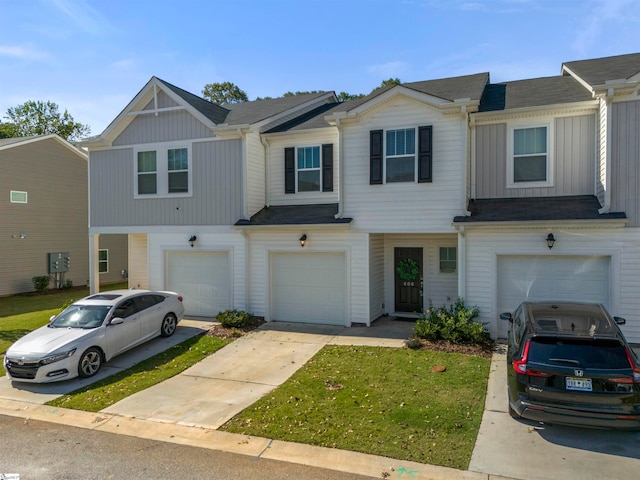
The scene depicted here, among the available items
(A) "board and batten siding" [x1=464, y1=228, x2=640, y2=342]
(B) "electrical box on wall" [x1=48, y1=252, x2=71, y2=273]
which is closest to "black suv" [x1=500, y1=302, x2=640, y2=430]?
(A) "board and batten siding" [x1=464, y1=228, x2=640, y2=342]

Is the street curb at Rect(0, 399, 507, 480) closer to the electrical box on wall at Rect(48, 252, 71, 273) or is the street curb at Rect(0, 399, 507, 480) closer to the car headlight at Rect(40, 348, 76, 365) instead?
the car headlight at Rect(40, 348, 76, 365)

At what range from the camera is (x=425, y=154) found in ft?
38.8

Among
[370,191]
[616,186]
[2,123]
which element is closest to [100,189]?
[370,191]

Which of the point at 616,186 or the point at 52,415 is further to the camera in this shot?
the point at 616,186

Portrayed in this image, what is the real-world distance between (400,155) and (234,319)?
261 inches

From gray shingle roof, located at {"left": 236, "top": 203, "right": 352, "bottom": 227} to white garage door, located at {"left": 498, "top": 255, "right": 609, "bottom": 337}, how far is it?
14.5ft

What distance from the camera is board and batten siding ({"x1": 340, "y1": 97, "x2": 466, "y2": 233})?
1160cm

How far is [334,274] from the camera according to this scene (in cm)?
1314

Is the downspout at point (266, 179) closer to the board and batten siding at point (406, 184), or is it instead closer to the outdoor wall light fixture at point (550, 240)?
the board and batten siding at point (406, 184)

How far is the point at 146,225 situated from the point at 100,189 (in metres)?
2.45

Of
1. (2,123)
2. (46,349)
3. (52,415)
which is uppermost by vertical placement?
(2,123)

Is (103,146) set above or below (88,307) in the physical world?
above

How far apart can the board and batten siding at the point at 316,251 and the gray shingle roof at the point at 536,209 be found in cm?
300

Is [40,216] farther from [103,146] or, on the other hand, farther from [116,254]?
[103,146]
